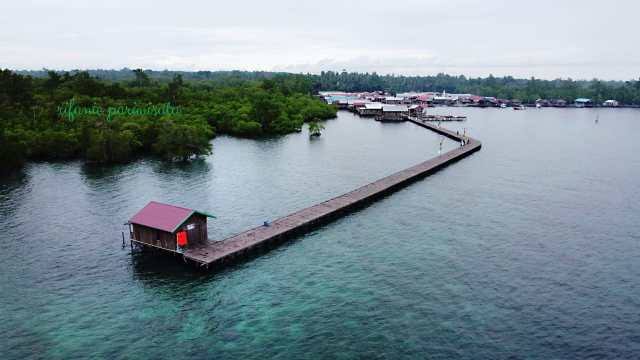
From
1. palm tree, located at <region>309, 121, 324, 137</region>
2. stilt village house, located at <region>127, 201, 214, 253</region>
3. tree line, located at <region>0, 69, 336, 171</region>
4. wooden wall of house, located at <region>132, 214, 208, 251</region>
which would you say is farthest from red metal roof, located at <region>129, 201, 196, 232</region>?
palm tree, located at <region>309, 121, 324, 137</region>

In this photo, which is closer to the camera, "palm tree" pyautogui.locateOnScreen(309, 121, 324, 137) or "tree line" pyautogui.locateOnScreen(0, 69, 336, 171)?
"tree line" pyautogui.locateOnScreen(0, 69, 336, 171)

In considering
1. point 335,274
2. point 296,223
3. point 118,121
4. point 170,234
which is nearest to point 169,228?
point 170,234

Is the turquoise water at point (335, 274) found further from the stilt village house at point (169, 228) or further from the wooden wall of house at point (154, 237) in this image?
the stilt village house at point (169, 228)

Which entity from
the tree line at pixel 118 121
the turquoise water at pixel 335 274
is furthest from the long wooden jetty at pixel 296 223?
the tree line at pixel 118 121

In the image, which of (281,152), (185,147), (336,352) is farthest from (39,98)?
(336,352)

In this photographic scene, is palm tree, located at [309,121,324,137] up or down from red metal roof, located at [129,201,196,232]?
up

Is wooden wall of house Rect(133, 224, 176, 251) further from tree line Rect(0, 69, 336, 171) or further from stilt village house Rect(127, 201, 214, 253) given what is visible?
tree line Rect(0, 69, 336, 171)
